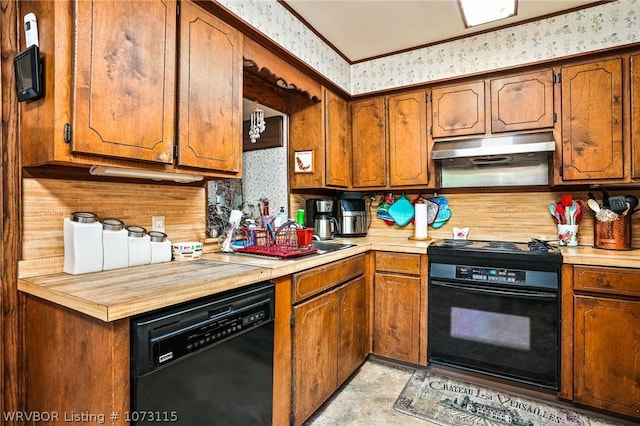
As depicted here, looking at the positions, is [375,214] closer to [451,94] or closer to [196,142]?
[451,94]

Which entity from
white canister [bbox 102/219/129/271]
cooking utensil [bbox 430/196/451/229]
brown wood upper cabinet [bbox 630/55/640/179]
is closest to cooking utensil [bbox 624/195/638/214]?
brown wood upper cabinet [bbox 630/55/640/179]

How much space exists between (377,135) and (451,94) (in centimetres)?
66

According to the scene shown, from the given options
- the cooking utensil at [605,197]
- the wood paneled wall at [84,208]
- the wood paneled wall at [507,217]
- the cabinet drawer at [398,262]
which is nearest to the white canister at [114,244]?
the wood paneled wall at [84,208]

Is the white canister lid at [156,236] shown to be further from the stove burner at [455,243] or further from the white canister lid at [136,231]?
the stove burner at [455,243]

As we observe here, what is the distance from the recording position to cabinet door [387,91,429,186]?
8.82 feet

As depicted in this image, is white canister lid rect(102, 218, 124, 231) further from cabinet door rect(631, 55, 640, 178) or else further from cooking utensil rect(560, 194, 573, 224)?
cabinet door rect(631, 55, 640, 178)

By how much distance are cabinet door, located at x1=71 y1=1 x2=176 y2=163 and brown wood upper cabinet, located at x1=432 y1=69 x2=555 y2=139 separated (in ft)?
6.57

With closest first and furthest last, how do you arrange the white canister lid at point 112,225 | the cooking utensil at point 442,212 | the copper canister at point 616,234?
the white canister lid at point 112,225 → the copper canister at point 616,234 → the cooking utensil at point 442,212

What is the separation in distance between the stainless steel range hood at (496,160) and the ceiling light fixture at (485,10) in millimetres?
822

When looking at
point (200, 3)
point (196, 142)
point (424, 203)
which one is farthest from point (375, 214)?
point (200, 3)

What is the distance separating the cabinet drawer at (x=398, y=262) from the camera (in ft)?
7.88

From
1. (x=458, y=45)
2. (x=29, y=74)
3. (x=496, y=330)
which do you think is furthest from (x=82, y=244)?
(x=458, y=45)

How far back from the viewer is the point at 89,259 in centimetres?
133

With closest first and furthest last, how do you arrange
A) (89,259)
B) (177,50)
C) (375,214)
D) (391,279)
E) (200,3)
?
(89,259)
(177,50)
(200,3)
(391,279)
(375,214)
